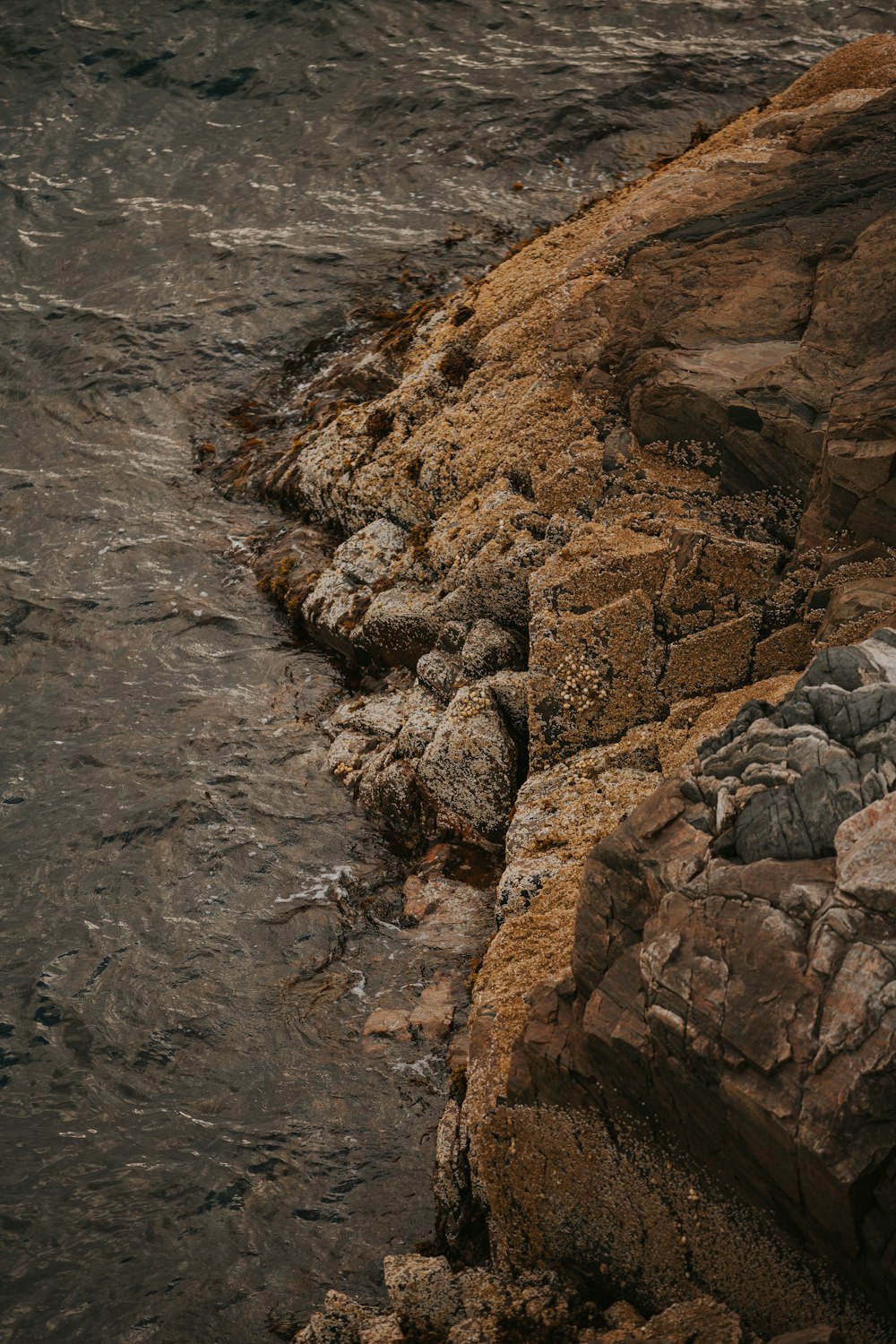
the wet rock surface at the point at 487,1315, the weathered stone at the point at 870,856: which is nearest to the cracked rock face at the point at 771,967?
the weathered stone at the point at 870,856

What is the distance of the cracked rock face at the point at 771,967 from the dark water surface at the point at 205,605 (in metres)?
2.72

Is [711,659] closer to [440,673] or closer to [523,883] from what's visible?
[523,883]

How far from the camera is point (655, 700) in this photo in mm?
9586

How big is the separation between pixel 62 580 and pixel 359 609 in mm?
4114

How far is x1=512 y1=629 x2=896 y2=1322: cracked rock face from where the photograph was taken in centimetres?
536

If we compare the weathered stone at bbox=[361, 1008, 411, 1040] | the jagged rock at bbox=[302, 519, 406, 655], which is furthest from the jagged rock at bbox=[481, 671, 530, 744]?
the weathered stone at bbox=[361, 1008, 411, 1040]

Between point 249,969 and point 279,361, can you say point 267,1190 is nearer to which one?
point 249,969

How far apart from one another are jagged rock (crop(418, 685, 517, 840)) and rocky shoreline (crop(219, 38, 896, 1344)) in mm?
26

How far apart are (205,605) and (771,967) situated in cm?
974

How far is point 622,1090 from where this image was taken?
662 cm

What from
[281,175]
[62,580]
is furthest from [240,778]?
[281,175]

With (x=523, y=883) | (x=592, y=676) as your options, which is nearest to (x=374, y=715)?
(x=592, y=676)

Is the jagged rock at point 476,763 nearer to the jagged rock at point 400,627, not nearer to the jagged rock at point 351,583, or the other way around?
the jagged rock at point 400,627

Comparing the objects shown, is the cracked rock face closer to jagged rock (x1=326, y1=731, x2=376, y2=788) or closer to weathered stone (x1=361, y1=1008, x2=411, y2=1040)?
weathered stone (x1=361, y1=1008, x2=411, y2=1040)
